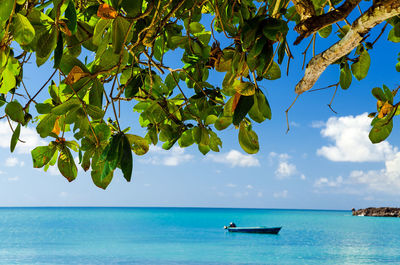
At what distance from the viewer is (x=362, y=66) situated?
1391 mm

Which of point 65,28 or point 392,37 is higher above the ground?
point 392,37

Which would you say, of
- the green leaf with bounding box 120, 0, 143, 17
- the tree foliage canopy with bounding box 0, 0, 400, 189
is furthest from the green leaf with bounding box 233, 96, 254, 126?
the green leaf with bounding box 120, 0, 143, 17

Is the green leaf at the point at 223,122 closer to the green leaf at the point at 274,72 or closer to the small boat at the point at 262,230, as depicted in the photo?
the green leaf at the point at 274,72

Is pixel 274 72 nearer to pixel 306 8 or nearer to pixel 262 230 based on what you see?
pixel 306 8

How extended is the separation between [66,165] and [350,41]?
870 mm

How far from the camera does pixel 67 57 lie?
3.49ft

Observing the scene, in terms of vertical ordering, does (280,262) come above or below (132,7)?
below

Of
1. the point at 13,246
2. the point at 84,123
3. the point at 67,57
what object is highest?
the point at 67,57

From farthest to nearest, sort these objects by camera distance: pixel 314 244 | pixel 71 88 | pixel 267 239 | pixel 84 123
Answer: pixel 267 239 → pixel 314 244 → pixel 84 123 → pixel 71 88

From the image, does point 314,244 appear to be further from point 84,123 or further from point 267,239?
point 84,123

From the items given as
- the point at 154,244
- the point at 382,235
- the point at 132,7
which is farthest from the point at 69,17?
the point at 382,235

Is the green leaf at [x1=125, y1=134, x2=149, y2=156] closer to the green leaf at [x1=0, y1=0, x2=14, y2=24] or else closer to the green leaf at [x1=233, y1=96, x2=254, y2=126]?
the green leaf at [x1=233, y1=96, x2=254, y2=126]

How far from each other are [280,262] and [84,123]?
2149 centimetres

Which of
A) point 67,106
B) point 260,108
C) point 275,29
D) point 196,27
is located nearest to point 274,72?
point 260,108
